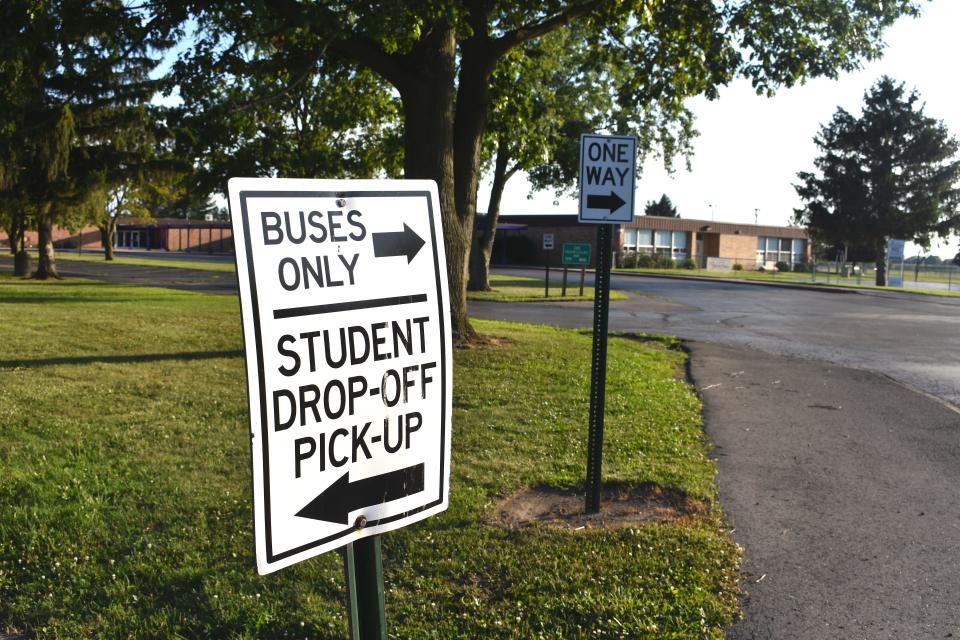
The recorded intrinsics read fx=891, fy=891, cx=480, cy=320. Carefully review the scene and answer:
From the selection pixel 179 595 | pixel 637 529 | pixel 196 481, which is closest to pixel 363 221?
pixel 179 595

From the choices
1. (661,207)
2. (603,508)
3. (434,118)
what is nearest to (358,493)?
(603,508)

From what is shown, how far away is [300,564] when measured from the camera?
15.4 feet

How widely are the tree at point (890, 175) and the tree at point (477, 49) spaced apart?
4083 cm

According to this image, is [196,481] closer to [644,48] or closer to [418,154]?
[418,154]

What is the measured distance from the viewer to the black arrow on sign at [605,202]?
5625 mm

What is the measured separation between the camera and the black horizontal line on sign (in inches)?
75.7

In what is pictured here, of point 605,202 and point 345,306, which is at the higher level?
point 605,202

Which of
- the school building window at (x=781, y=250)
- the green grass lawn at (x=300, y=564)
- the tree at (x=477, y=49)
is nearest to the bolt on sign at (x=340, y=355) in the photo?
the green grass lawn at (x=300, y=564)

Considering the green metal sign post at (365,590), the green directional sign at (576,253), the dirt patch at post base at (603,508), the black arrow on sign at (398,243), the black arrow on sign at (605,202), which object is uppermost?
the black arrow on sign at (605,202)

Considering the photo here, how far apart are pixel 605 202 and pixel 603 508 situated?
2.01m

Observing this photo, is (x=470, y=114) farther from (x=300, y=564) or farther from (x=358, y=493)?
(x=358, y=493)

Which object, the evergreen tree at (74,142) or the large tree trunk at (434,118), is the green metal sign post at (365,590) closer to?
the large tree trunk at (434,118)

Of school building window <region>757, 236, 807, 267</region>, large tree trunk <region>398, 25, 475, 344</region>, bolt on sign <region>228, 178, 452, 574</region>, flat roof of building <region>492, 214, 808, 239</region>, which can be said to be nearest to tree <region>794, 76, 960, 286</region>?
flat roof of building <region>492, 214, 808, 239</region>

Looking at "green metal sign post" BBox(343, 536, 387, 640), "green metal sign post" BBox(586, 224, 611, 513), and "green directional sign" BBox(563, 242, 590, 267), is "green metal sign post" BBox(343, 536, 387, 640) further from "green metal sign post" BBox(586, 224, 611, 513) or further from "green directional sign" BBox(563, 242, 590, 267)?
"green directional sign" BBox(563, 242, 590, 267)
